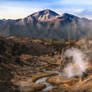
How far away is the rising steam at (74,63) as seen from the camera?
7971 cm

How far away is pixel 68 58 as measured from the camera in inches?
3686

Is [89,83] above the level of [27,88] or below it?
above

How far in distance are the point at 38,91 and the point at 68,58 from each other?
34623 millimetres

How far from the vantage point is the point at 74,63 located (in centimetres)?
9050

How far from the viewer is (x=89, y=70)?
72938 mm

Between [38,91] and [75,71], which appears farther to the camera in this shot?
[75,71]

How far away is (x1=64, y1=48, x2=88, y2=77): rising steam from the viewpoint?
79.7m

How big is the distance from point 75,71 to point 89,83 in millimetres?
24035

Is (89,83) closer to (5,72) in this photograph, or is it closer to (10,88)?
(10,88)

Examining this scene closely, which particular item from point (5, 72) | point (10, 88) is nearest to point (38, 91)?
point (10, 88)

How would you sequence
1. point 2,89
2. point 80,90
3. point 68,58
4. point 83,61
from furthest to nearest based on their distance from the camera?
point 68,58 < point 83,61 < point 2,89 < point 80,90

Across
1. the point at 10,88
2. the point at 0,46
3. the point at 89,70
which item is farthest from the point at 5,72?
the point at 0,46

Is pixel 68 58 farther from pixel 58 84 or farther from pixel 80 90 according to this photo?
pixel 80 90

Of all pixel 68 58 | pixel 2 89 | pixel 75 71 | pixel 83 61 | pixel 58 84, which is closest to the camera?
pixel 2 89
